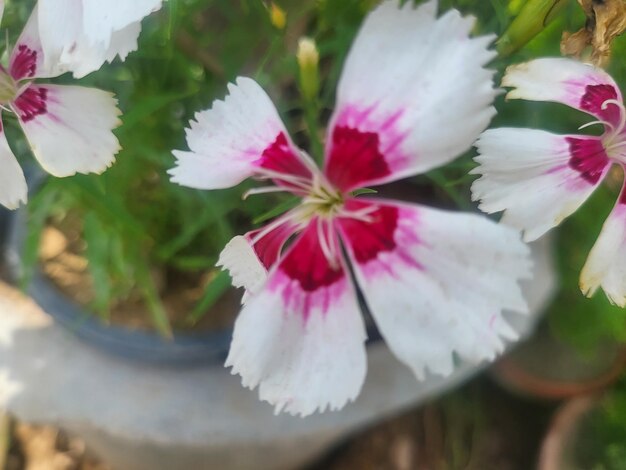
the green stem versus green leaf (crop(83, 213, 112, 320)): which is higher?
the green stem

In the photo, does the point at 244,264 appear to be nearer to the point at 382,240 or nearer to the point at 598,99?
the point at 382,240

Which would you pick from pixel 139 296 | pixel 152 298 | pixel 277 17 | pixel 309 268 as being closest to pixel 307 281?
pixel 309 268

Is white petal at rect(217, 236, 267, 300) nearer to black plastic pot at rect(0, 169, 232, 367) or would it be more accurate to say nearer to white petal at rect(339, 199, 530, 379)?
white petal at rect(339, 199, 530, 379)

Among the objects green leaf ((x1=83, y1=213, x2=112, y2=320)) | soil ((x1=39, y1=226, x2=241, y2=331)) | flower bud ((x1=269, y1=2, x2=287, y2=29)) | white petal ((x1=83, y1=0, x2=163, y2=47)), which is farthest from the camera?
soil ((x1=39, y1=226, x2=241, y2=331))

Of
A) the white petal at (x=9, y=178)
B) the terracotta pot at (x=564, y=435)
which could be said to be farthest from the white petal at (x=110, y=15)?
the terracotta pot at (x=564, y=435)

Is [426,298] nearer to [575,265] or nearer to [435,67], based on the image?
[435,67]

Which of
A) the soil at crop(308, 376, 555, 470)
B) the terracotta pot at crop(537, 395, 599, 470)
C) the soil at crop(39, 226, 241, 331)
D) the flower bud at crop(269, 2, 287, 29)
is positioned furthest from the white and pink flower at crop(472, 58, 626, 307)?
the soil at crop(308, 376, 555, 470)

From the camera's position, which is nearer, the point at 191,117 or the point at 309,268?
the point at 309,268
